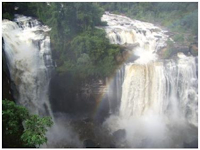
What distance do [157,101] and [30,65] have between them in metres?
7.09

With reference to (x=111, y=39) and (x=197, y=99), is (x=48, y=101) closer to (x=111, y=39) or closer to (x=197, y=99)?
(x=111, y=39)

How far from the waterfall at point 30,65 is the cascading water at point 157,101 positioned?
3668 mm

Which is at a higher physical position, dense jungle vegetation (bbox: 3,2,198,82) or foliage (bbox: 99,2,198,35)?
foliage (bbox: 99,2,198,35)

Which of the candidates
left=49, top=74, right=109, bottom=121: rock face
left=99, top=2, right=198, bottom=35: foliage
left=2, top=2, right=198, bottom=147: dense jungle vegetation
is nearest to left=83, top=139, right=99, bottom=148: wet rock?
left=49, top=74, right=109, bottom=121: rock face

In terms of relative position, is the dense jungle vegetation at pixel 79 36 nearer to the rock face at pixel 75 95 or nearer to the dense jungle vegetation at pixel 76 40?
the dense jungle vegetation at pixel 76 40

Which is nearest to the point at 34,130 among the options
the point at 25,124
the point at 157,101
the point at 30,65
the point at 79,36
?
the point at 25,124

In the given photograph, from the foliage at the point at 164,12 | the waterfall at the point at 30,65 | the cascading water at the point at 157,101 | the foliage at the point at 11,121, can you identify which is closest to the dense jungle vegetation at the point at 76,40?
the waterfall at the point at 30,65

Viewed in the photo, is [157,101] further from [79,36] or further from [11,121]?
[11,121]

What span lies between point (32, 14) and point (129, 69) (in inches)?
313

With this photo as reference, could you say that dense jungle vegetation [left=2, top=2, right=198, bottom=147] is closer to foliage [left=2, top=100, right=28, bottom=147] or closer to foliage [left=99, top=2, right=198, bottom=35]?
foliage [left=99, top=2, right=198, bottom=35]

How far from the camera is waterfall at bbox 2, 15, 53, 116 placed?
11148 millimetres

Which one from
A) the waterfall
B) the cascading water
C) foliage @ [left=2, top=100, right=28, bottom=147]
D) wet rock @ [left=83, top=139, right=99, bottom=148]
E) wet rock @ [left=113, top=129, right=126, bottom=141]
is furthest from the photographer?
the cascading water

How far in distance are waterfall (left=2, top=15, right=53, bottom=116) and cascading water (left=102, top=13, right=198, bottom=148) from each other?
3.67m

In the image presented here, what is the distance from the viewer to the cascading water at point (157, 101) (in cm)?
1156
